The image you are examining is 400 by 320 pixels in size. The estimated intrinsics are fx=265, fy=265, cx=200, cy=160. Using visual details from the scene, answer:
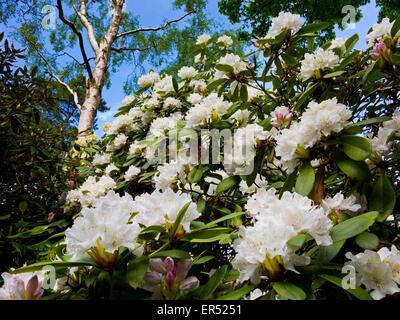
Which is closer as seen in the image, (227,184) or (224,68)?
(227,184)

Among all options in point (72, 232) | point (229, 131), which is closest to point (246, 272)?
point (72, 232)

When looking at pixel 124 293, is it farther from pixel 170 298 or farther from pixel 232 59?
pixel 232 59

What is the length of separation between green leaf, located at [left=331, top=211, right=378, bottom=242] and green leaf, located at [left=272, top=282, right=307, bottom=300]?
178 mm

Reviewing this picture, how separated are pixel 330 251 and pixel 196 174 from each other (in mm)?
653

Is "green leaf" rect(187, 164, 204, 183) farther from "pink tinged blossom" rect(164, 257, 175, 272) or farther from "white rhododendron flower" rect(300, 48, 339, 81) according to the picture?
"white rhododendron flower" rect(300, 48, 339, 81)

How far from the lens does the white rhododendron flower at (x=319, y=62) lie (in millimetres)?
1127

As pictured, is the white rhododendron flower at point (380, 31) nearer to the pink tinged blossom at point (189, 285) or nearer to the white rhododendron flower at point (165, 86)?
the pink tinged blossom at point (189, 285)

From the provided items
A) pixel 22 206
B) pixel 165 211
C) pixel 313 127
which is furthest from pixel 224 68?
pixel 22 206

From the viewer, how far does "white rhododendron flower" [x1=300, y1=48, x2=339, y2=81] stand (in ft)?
3.70

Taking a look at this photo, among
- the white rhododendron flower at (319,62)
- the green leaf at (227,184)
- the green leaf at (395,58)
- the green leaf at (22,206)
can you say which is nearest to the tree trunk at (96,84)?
the green leaf at (22,206)

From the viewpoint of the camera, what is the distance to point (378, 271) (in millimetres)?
620

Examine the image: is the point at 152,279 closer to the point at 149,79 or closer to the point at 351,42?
the point at 351,42

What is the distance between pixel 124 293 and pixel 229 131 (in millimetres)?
801

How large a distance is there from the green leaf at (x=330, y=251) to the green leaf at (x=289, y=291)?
13 centimetres
